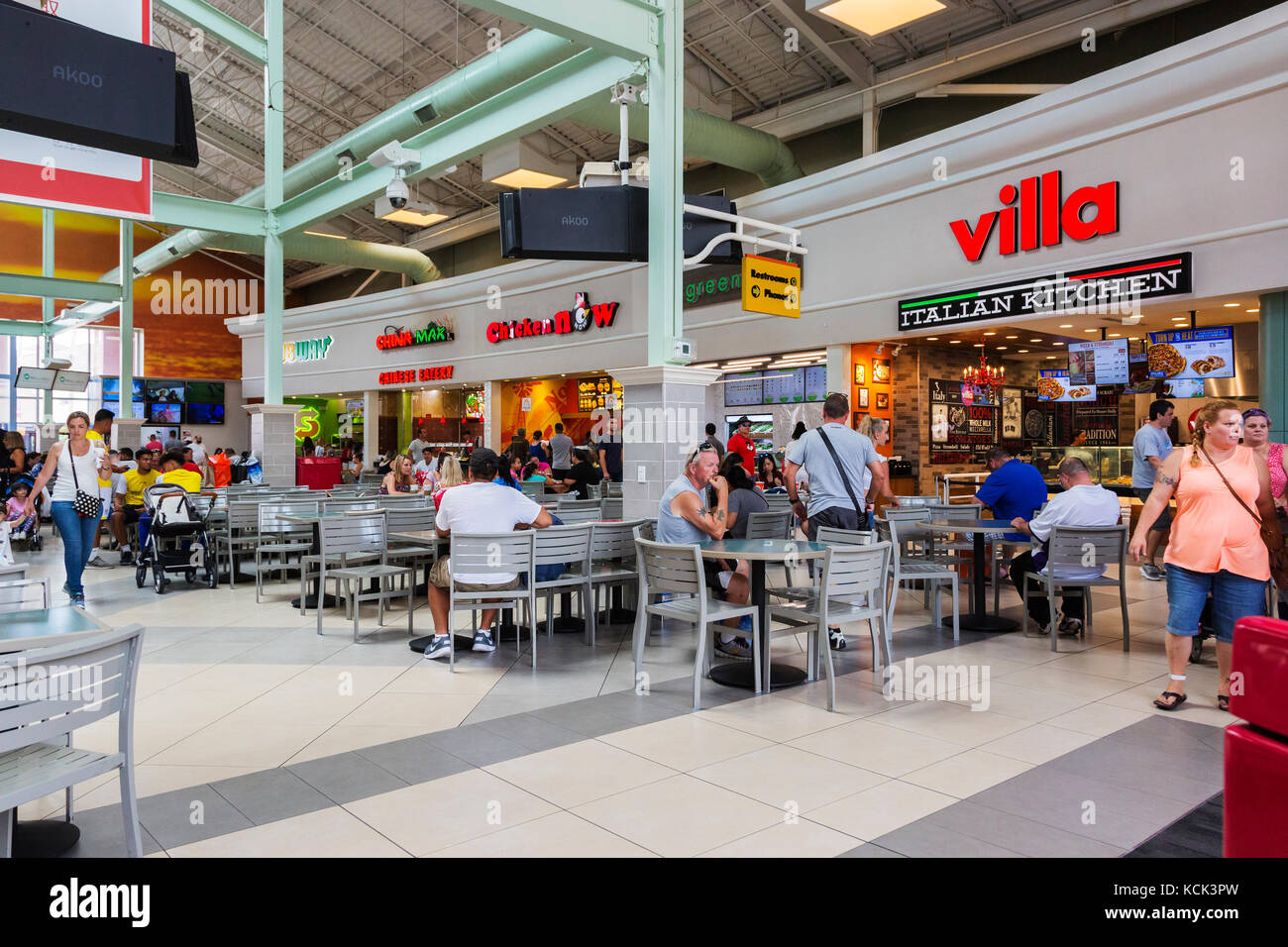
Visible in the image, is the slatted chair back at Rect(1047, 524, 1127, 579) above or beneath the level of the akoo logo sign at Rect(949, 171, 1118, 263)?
beneath

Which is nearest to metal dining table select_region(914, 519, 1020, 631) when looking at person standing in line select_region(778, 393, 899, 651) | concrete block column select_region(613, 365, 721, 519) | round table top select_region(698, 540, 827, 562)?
person standing in line select_region(778, 393, 899, 651)

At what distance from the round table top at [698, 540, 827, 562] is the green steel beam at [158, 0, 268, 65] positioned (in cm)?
975

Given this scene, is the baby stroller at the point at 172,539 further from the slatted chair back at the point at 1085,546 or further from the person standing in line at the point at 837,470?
the slatted chair back at the point at 1085,546

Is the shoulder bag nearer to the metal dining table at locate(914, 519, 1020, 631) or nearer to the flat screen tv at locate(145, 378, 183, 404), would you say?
the metal dining table at locate(914, 519, 1020, 631)

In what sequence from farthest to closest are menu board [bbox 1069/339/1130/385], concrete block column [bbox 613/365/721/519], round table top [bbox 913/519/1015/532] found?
menu board [bbox 1069/339/1130/385] < concrete block column [bbox 613/365/721/519] < round table top [bbox 913/519/1015/532]

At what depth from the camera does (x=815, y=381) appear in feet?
41.7

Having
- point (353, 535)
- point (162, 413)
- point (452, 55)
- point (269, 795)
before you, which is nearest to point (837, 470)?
point (353, 535)

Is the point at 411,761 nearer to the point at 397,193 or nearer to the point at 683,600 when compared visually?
the point at 683,600

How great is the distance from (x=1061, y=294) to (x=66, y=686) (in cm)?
933

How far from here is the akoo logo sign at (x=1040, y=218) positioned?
864 cm

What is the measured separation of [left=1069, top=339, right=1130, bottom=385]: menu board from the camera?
9.53 m
